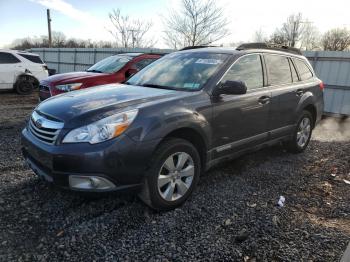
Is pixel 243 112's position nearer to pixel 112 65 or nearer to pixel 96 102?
pixel 96 102

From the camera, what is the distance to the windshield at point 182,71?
A: 3.87 m

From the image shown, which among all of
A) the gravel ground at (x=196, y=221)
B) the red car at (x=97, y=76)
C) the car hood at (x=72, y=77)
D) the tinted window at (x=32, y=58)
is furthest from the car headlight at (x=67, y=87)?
the tinted window at (x=32, y=58)

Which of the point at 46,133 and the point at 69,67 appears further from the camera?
the point at 69,67

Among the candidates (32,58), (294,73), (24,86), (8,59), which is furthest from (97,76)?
(32,58)

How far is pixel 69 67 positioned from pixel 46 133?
17.2 m

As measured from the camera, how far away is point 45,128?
3.18m

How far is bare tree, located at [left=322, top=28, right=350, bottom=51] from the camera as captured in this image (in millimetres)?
43975

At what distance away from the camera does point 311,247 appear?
2.90 meters

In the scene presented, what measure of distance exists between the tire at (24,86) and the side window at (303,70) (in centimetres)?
1063

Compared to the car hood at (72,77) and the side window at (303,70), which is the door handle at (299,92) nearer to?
the side window at (303,70)

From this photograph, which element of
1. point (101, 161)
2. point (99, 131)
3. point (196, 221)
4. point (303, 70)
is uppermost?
point (303, 70)

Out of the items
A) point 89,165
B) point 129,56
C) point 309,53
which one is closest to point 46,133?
point 89,165

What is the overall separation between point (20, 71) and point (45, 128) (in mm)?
10457

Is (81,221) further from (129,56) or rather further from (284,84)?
(129,56)
